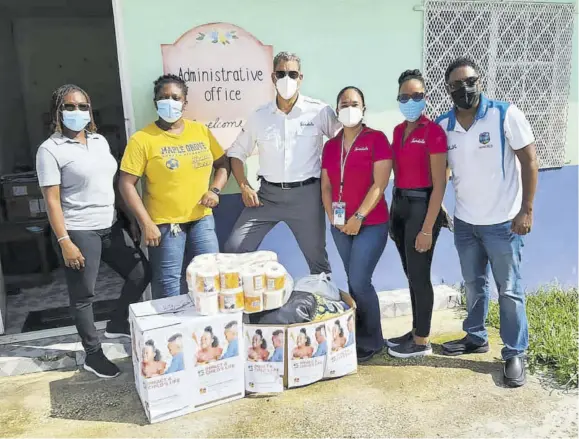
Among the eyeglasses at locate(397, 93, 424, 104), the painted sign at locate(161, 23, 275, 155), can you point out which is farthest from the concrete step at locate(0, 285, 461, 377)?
the eyeglasses at locate(397, 93, 424, 104)

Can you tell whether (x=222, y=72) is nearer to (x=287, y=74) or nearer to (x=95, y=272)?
(x=287, y=74)

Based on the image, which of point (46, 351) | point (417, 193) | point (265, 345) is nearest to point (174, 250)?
point (265, 345)

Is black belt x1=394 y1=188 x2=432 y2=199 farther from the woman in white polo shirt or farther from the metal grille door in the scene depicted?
the woman in white polo shirt

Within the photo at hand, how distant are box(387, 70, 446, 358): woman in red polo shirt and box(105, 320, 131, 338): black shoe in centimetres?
197

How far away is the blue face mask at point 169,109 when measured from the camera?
3.17 metres

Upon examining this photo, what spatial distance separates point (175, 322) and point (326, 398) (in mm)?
975

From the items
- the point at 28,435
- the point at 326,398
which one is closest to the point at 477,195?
the point at 326,398

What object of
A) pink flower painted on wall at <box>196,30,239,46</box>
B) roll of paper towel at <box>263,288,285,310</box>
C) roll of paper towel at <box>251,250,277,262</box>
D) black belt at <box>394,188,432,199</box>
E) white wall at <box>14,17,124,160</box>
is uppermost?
white wall at <box>14,17,124,160</box>

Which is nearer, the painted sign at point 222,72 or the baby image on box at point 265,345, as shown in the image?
the baby image on box at point 265,345

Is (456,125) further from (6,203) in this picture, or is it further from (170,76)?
(6,203)

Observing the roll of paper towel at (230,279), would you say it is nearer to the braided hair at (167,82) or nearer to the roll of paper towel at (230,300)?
the roll of paper towel at (230,300)

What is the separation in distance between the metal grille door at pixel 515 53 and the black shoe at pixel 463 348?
1936 mm

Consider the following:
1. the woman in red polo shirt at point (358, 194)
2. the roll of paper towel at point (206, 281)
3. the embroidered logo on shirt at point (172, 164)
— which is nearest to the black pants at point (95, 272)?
the embroidered logo on shirt at point (172, 164)

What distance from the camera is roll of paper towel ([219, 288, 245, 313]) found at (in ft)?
9.34
